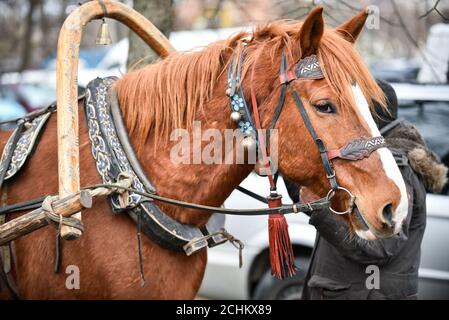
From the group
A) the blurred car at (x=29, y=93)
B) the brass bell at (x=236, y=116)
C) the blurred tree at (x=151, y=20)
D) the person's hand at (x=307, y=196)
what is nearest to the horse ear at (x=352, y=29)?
the brass bell at (x=236, y=116)

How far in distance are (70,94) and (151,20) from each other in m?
1.79

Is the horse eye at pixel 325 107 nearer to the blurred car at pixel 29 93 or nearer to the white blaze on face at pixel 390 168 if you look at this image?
the white blaze on face at pixel 390 168

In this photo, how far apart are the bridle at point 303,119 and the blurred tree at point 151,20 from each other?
1.72m

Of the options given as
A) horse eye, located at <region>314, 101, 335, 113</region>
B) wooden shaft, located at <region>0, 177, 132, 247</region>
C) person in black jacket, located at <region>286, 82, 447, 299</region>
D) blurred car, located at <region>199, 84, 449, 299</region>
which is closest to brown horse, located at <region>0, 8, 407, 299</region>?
horse eye, located at <region>314, 101, 335, 113</region>

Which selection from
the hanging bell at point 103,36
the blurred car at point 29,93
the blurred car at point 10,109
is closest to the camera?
the hanging bell at point 103,36

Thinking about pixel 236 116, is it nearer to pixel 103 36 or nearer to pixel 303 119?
pixel 303 119

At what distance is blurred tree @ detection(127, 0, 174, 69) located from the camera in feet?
15.3

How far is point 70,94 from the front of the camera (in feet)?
9.85

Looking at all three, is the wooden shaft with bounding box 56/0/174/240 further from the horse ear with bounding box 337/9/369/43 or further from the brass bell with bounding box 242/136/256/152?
the horse ear with bounding box 337/9/369/43

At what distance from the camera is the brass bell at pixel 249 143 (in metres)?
2.98

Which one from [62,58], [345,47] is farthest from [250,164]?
[62,58]

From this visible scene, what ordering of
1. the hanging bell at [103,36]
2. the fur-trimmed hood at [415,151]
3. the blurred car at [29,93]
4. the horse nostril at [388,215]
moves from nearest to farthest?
the horse nostril at [388,215] < the hanging bell at [103,36] < the fur-trimmed hood at [415,151] < the blurred car at [29,93]

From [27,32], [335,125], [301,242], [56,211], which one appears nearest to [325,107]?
[335,125]

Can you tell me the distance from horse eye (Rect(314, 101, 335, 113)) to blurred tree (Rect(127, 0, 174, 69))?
2.00 metres
